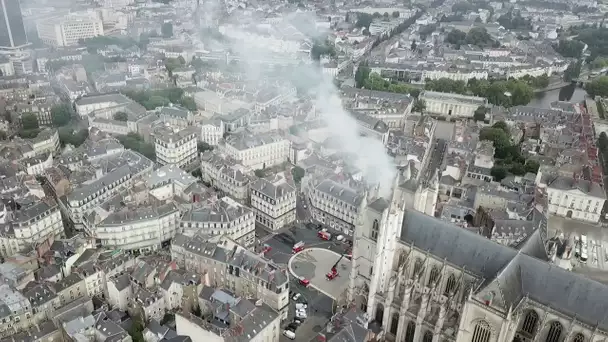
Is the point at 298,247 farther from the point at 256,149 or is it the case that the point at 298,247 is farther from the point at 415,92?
the point at 415,92

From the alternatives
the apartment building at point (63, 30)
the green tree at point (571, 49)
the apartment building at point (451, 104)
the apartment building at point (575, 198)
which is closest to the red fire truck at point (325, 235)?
the apartment building at point (575, 198)

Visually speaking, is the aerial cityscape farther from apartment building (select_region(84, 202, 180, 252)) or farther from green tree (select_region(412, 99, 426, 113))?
green tree (select_region(412, 99, 426, 113))

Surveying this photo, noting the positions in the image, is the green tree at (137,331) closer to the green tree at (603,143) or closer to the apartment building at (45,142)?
the apartment building at (45,142)

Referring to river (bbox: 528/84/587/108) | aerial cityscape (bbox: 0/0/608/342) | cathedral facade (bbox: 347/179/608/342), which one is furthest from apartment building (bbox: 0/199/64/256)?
river (bbox: 528/84/587/108)

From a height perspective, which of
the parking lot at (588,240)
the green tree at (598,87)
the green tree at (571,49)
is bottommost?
the parking lot at (588,240)

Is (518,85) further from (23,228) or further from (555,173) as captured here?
(23,228)

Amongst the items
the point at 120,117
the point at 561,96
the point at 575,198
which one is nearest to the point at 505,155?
the point at 575,198
